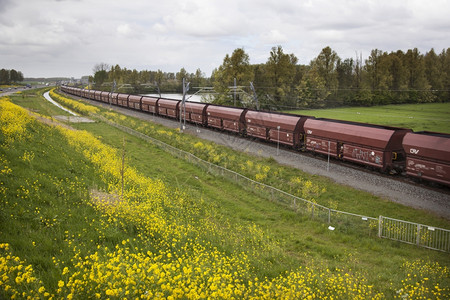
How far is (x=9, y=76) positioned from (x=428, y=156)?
19920cm

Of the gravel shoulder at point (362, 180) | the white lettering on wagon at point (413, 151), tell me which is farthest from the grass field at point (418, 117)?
the white lettering on wagon at point (413, 151)

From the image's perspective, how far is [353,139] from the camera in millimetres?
24203

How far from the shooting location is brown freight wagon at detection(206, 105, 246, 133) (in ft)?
119

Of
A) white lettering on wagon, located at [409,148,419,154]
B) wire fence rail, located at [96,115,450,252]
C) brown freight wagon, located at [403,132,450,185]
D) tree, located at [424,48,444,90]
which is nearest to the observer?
wire fence rail, located at [96,115,450,252]

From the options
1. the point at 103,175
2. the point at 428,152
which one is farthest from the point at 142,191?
the point at 428,152

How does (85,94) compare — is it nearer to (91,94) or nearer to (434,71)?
(91,94)

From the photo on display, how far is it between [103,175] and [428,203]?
18.6 m

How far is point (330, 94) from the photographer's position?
7650 cm

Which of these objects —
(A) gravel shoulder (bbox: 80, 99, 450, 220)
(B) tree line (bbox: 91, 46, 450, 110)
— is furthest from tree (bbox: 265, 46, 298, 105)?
(A) gravel shoulder (bbox: 80, 99, 450, 220)

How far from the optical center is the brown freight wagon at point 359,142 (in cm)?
2222

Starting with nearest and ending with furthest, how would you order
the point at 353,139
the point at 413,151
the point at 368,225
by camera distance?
the point at 368,225, the point at 413,151, the point at 353,139

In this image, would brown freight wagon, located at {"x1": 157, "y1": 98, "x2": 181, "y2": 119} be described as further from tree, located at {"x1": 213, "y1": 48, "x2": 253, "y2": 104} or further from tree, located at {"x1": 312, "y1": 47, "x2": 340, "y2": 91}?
tree, located at {"x1": 312, "y1": 47, "x2": 340, "y2": 91}

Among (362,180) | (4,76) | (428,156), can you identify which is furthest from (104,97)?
(4,76)

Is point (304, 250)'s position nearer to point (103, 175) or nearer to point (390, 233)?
point (390, 233)
